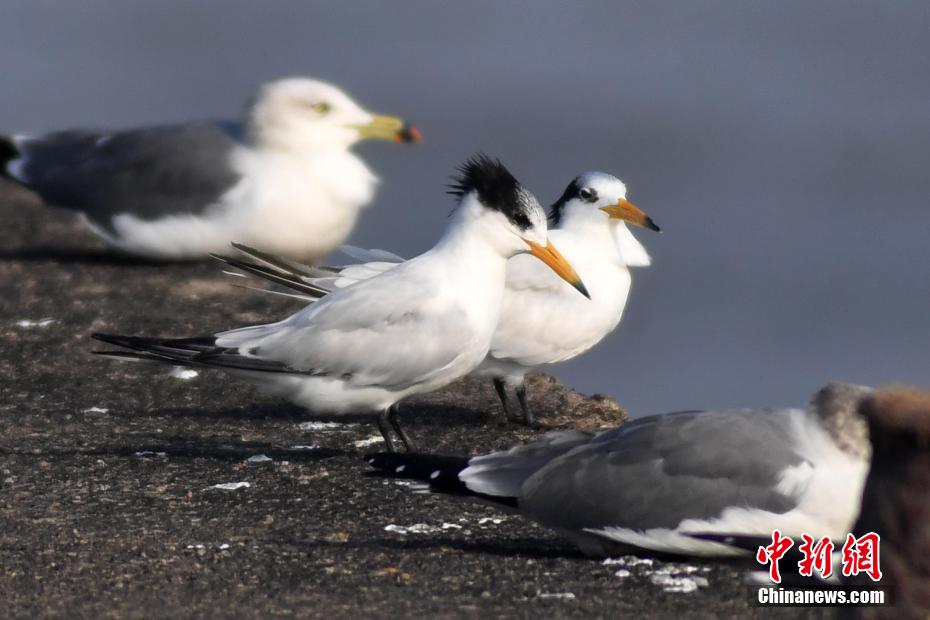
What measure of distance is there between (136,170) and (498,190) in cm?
281

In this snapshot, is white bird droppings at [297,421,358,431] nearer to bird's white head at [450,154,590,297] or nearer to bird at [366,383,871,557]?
bird's white head at [450,154,590,297]

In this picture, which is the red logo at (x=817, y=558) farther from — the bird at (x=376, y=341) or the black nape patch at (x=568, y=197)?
the black nape patch at (x=568, y=197)

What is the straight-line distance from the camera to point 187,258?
7.29 metres

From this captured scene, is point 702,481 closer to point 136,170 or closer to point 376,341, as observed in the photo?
point 376,341

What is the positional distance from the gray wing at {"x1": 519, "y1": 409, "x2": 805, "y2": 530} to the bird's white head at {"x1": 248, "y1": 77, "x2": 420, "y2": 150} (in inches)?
139

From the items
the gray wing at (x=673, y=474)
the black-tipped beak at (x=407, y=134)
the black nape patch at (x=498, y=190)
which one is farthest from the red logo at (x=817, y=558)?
the black-tipped beak at (x=407, y=134)

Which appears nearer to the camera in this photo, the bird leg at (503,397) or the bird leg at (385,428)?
the bird leg at (385,428)


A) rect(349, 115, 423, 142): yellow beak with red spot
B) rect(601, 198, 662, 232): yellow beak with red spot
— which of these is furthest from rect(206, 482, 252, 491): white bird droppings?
rect(349, 115, 423, 142): yellow beak with red spot

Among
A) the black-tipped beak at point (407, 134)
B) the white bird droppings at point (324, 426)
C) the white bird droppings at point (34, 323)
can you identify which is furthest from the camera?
the black-tipped beak at point (407, 134)

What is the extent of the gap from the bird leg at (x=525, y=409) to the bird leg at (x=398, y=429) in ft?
1.61

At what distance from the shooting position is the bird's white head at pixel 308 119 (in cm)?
706

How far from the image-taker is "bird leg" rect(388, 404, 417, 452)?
16.4ft

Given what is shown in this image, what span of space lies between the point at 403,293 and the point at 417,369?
0.85 ft

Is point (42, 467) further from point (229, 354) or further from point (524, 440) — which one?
point (524, 440)
